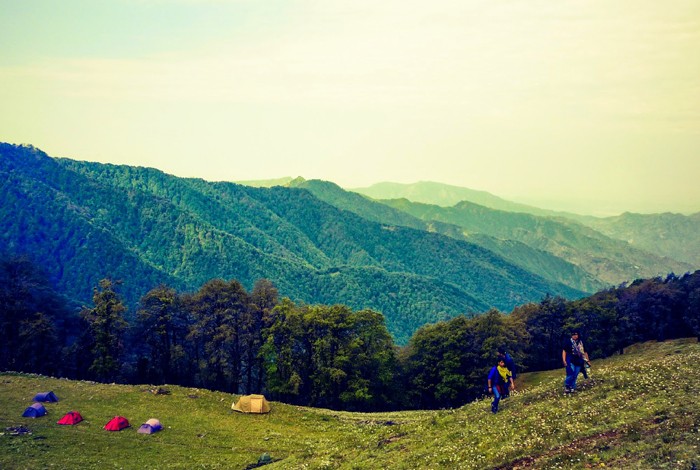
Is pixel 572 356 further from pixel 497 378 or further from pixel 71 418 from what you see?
pixel 71 418

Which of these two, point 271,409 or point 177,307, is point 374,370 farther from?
point 177,307

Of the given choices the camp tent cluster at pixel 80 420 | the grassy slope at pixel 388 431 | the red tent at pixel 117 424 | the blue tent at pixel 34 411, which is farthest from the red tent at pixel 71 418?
the red tent at pixel 117 424

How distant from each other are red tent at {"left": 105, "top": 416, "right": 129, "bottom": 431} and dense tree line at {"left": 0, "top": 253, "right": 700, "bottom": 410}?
30021 mm

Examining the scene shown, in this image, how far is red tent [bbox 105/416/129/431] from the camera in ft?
159

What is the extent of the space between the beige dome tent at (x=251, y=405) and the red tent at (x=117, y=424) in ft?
42.5

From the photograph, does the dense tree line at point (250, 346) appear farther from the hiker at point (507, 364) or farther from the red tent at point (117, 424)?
the hiker at point (507, 364)

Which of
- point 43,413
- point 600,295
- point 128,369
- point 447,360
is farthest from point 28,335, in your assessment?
point 600,295

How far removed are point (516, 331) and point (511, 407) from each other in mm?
70354

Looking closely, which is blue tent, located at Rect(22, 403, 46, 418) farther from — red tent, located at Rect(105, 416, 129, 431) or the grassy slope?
red tent, located at Rect(105, 416, 129, 431)

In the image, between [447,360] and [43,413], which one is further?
[447,360]

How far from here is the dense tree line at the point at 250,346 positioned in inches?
3132

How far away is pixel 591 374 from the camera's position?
36.8m

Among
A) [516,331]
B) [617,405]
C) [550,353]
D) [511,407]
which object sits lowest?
[550,353]

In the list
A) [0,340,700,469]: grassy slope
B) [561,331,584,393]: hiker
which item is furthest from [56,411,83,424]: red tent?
[561,331,584,393]: hiker
